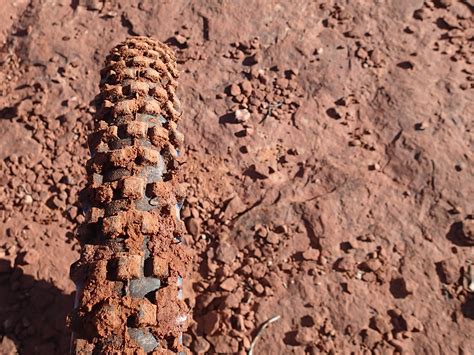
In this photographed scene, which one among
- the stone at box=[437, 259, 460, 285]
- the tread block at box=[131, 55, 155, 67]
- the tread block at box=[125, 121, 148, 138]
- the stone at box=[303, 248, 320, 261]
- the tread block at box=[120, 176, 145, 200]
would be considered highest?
the tread block at box=[131, 55, 155, 67]

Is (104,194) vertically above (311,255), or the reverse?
(104,194)

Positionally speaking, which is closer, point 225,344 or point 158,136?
point 158,136

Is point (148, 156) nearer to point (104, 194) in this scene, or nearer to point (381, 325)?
point (104, 194)

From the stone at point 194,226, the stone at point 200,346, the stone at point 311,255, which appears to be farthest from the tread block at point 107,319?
the stone at point 311,255

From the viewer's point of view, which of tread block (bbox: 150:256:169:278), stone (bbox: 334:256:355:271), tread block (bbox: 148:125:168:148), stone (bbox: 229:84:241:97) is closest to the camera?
tread block (bbox: 150:256:169:278)

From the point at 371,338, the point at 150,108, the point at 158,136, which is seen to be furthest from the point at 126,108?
the point at 371,338

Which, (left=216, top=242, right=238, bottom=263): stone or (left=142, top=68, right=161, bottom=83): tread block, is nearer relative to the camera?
(left=142, top=68, right=161, bottom=83): tread block

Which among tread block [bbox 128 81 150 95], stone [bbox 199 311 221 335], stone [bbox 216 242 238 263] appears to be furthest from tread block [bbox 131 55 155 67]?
stone [bbox 199 311 221 335]

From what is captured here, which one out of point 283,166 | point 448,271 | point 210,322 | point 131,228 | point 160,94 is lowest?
point 210,322

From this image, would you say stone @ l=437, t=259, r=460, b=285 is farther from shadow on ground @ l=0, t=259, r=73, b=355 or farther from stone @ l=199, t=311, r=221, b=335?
shadow on ground @ l=0, t=259, r=73, b=355
